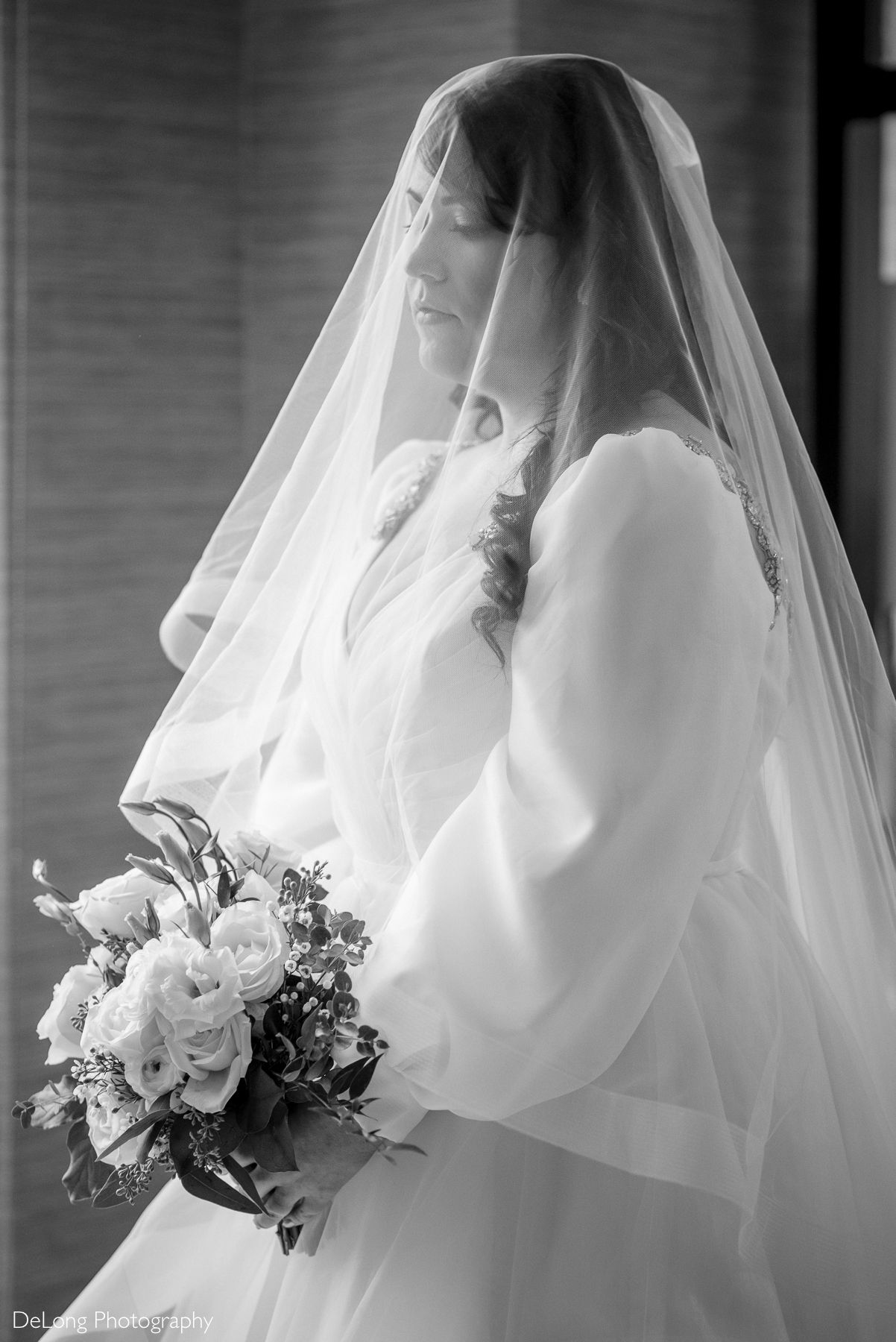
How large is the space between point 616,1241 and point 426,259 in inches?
37.5

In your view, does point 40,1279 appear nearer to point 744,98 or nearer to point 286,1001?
point 286,1001

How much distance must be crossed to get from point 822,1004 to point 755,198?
161 cm

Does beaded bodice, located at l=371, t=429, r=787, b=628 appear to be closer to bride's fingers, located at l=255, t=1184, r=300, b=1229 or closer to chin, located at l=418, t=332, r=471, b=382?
chin, located at l=418, t=332, r=471, b=382

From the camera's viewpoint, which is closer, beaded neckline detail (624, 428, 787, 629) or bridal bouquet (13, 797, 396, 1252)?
bridal bouquet (13, 797, 396, 1252)

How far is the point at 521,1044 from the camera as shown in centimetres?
109

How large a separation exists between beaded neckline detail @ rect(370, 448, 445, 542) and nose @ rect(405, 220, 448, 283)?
0.31 m

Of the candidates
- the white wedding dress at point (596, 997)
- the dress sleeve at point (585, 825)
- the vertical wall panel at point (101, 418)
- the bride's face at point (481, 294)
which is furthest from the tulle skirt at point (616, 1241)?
the vertical wall panel at point (101, 418)

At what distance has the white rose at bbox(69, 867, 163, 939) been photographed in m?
1.21

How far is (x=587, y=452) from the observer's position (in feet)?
3.92

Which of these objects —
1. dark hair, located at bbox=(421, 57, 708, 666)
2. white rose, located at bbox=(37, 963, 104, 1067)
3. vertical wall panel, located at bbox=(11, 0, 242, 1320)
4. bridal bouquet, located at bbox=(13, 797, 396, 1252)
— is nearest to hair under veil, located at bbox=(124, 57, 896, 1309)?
dark hair, located at bbox=(421, 57, 708, 666)

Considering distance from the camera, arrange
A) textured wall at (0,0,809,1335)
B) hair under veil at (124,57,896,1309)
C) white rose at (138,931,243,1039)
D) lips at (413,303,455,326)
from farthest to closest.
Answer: textured wall at (0,0,809,1335) < lips at (413,303,455,326) < hair under veil at (124,57,896,1309) < white rose at (138,931,243,1039)

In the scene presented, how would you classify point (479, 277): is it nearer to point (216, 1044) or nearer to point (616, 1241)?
point (216, 1044)

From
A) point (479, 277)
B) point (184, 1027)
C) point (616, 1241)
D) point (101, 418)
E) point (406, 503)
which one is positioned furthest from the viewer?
point (101, 418)

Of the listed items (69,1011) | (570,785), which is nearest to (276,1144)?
(69,1011)
